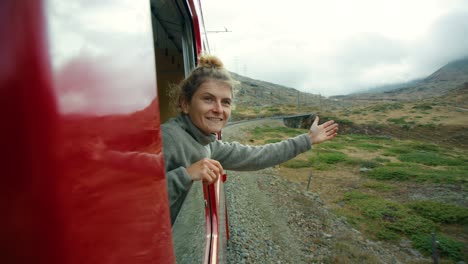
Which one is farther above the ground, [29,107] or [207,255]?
[29,107]

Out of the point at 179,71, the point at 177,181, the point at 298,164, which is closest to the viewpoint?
the point at 177,181

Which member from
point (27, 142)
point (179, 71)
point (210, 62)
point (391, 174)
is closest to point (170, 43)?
point (179, 71)

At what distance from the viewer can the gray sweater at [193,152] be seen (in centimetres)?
135

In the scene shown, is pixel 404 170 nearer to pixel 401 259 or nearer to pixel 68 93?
pixel 401 259

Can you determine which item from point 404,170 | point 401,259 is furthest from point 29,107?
point 404,170

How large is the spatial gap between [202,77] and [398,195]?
951 centimetres

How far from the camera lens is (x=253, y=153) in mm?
2387

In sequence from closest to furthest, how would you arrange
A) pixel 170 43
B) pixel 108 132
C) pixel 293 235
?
1. pixel 108 132
2. pixel 170 43
3. pixel 293 235

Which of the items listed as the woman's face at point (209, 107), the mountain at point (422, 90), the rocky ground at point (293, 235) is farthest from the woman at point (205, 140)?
the mountain at point (422, 90)

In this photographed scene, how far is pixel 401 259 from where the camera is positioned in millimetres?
5742

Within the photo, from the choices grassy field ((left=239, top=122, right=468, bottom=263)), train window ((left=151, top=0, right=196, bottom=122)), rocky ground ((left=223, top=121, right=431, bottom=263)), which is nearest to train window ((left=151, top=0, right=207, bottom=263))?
train window ((left=151, top=0, right=196, bottom=122))

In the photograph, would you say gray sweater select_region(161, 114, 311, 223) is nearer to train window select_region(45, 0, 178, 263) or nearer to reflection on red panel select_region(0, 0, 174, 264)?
train window select_region(45, 0, 178, 263)

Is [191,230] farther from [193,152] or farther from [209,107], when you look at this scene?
[209,107]

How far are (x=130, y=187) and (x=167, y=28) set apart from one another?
284cm
